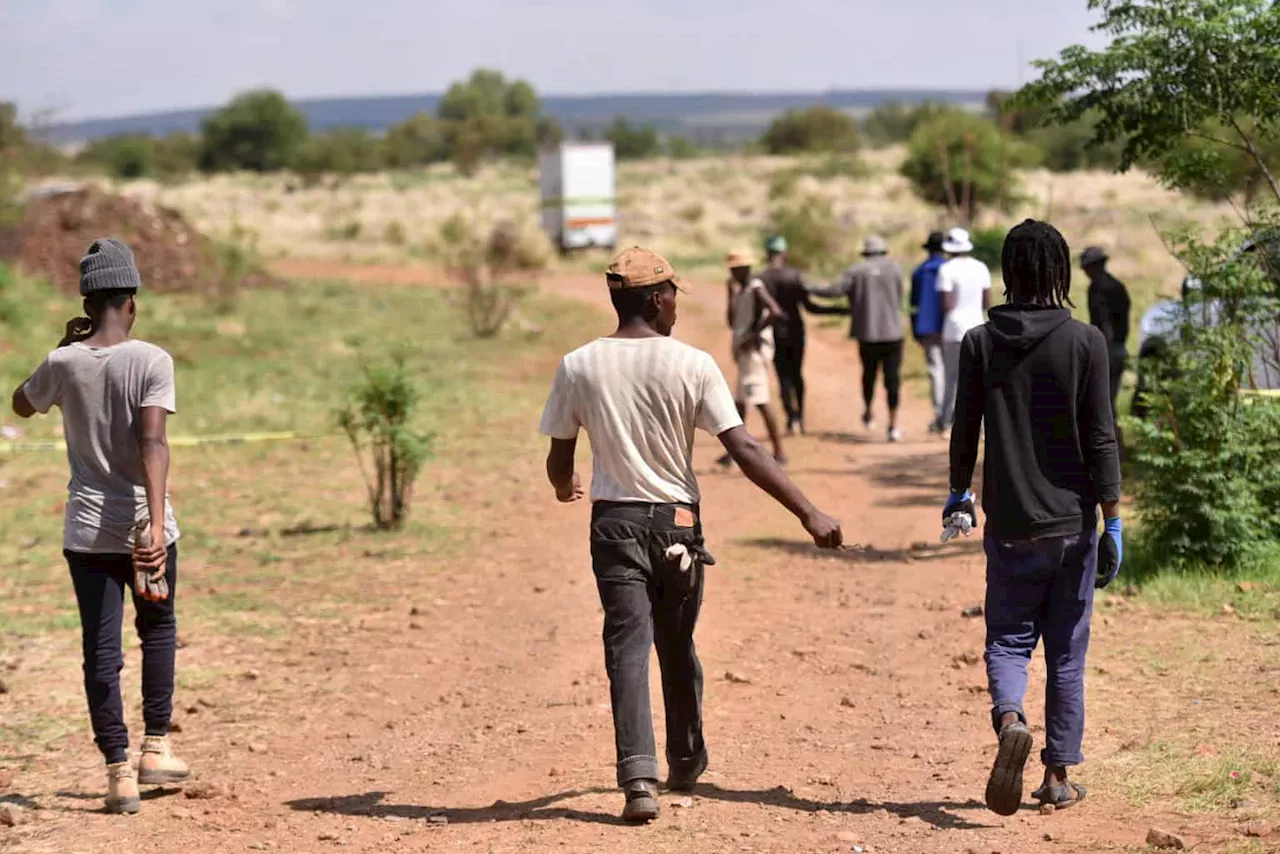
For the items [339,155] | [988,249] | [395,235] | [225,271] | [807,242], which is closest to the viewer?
[225,271]

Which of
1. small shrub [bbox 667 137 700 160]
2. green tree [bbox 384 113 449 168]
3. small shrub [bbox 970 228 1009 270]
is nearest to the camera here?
small shrub [bbox 970 228 1009 270]

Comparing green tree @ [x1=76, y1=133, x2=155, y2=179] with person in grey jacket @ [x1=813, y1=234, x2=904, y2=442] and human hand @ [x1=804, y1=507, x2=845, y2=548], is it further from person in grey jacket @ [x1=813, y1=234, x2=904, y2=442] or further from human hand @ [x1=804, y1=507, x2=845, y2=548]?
human hand @ [x1=804, y1=507, x2=845, y2=548]

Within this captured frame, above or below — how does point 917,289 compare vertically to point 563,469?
above

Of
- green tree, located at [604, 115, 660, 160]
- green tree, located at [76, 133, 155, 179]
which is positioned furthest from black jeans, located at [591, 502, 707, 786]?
green tree, located at [604, 115, 660, 160]

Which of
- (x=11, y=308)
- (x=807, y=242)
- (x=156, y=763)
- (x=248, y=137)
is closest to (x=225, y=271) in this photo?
(x=11, y=308)

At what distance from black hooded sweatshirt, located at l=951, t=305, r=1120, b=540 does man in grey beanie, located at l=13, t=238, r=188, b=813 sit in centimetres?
267

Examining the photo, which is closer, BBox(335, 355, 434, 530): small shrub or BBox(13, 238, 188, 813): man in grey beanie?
BBox(13, 238, 188, 813): man in grey beanie

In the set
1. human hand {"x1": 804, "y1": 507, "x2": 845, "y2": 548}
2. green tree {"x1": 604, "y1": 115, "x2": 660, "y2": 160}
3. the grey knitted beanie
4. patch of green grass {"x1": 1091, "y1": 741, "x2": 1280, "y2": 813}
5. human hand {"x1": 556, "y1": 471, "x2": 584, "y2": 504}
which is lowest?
patch of green grass {"x1": 1091, "y1": 741, "x2": 1280, "y2": 813}

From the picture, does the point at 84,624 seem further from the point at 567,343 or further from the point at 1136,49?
the point at 567,343

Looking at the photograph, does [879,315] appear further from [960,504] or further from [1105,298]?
[960,504]

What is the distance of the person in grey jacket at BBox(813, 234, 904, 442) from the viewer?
533 inches

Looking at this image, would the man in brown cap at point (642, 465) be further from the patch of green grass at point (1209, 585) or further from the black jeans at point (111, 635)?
the patch of green grass at point (1209, 585)

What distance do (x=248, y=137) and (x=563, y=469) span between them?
98589mm

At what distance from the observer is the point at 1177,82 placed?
8711 millimetres
